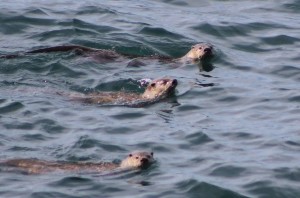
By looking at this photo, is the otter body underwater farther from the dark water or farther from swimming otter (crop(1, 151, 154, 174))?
swimming otter (crop(1, 151, 154, 174))

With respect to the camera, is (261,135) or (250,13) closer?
(261,135)

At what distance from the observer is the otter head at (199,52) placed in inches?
722

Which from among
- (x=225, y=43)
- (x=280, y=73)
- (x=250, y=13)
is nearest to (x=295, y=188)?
(x=280, y=73)

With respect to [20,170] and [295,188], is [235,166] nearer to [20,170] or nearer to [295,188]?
[295,188]

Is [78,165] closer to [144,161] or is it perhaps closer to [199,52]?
[144,161]

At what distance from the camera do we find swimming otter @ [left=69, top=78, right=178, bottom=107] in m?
16.1

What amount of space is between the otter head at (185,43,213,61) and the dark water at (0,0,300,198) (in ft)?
1.02

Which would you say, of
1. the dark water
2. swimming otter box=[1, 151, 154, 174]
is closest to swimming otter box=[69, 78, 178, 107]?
the dark water

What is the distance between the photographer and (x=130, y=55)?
1841 centimetres

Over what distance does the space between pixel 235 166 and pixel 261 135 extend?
1513 millimetres

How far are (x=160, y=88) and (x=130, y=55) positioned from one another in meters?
2.29

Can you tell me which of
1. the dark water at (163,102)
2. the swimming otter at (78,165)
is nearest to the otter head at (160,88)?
the dark water at (163,102)

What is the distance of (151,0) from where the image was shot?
77.5 feet

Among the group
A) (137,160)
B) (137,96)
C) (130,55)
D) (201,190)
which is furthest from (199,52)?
(201,190)
